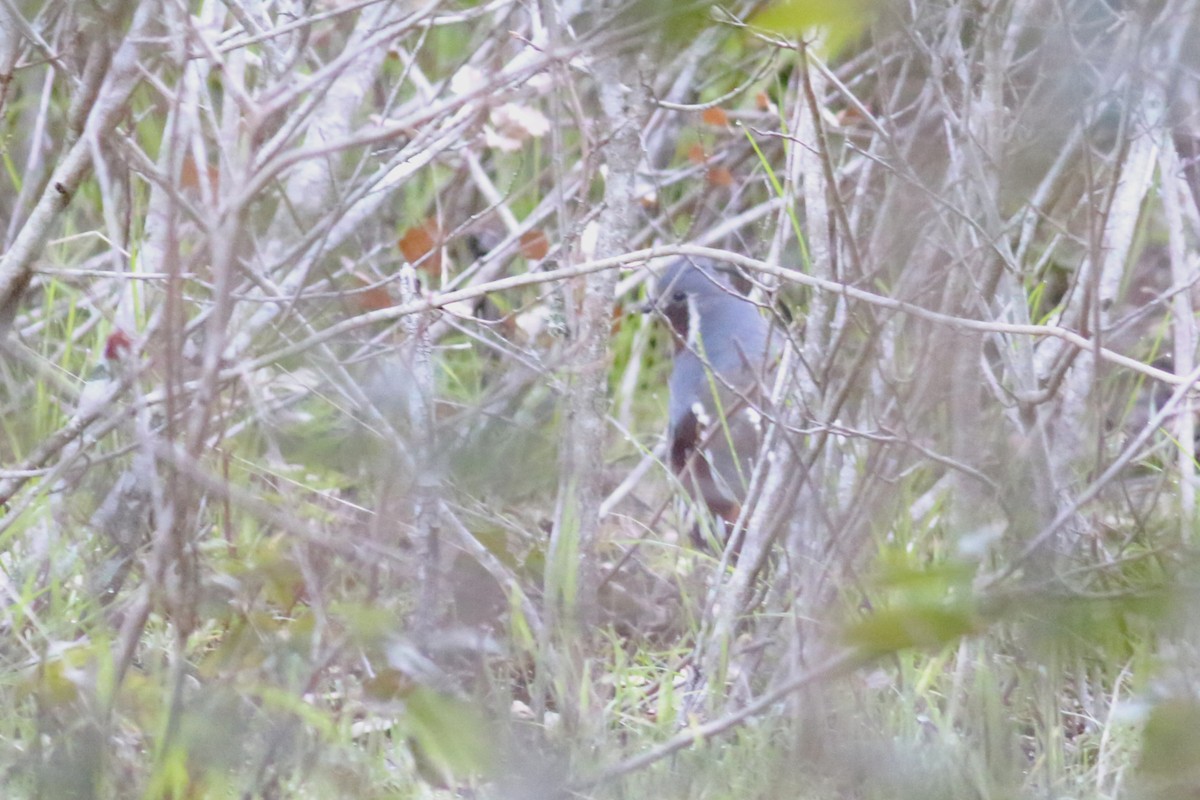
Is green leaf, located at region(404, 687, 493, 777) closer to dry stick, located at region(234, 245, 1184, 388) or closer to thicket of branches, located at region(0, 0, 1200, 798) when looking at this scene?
thicket of branches, located at region(0, 0, 1200, 798)

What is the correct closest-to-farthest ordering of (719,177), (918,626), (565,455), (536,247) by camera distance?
(918,626) → (565,455) → (536,247) → (719,177)

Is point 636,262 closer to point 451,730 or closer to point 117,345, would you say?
point 117,345

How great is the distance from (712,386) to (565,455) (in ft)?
4.53

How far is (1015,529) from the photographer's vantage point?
1.62 meters

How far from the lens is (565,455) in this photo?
2.23m

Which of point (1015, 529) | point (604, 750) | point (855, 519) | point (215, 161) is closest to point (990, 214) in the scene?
point (855, 519)

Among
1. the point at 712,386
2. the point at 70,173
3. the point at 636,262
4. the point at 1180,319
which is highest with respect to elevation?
the point at 70,173

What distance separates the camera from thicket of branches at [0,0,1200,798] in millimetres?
1438

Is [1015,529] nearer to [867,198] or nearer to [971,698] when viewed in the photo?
[971,698]

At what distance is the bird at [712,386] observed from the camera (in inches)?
145

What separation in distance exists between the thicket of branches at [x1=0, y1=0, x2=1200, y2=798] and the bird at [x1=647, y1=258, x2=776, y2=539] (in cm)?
17

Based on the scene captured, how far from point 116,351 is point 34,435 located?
64cm

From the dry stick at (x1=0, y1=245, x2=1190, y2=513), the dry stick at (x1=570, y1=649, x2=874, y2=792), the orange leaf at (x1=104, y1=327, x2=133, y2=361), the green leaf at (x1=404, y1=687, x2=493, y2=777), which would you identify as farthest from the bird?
the green leaf at (x1=404, y1=687, x2=493, y2=777)

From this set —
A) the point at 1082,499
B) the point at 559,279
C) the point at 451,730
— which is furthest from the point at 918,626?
the point at 559,279
